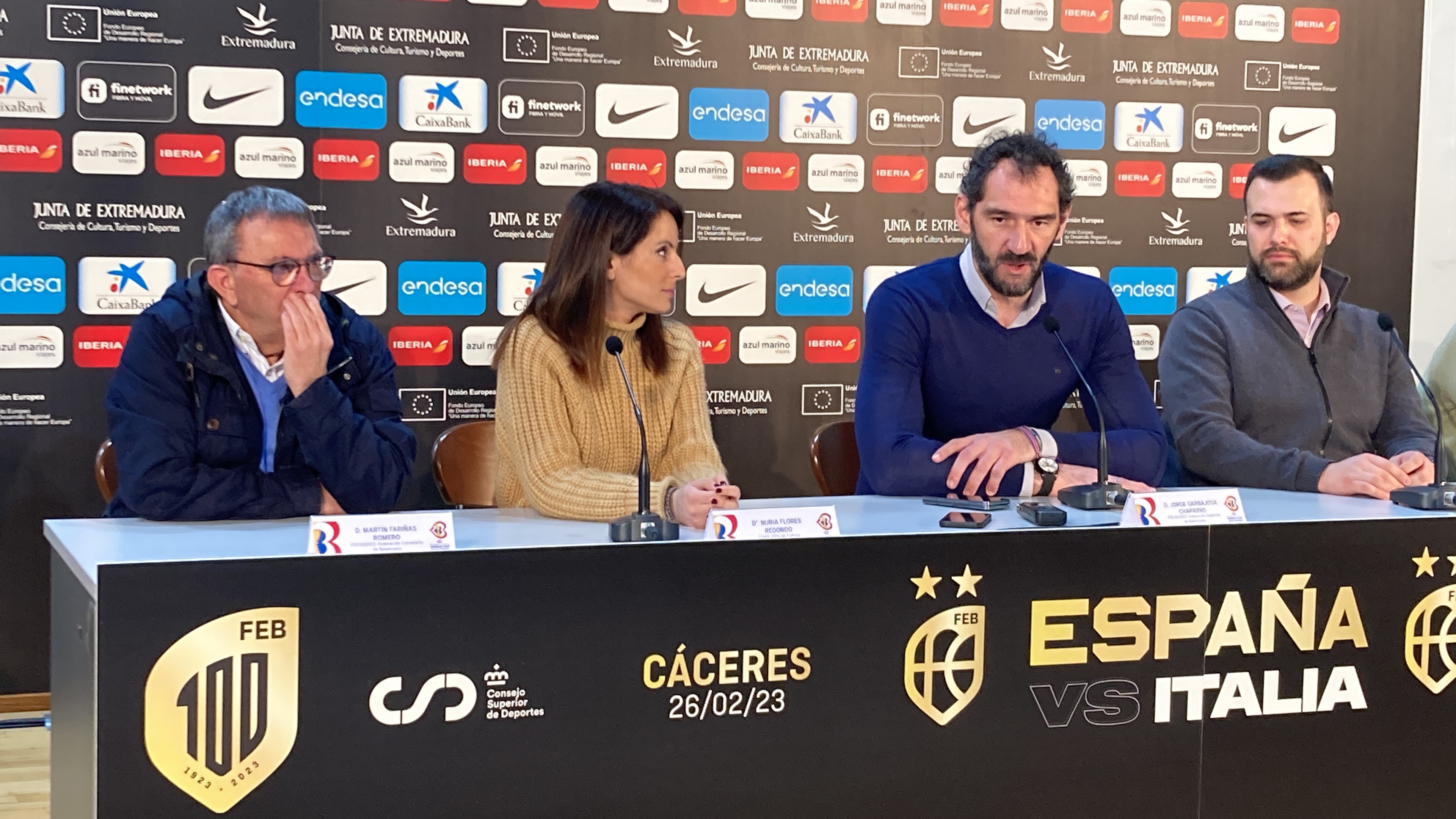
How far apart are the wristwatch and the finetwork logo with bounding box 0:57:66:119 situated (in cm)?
260

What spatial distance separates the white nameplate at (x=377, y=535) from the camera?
1.83 m

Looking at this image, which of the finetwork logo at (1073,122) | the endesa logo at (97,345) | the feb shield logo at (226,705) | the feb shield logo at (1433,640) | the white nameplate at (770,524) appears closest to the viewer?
the feb shield logo at (226,705)

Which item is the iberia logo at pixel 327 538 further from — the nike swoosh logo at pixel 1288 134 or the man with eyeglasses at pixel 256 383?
the nike swoosh logo at pixel 1288 134

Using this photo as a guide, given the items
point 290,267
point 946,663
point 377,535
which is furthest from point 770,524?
point 290,267

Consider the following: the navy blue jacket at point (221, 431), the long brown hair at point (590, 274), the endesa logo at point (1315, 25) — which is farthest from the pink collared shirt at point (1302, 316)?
the navy blue jacket at point (221, 431)

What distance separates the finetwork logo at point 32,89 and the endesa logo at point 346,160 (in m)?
0.63

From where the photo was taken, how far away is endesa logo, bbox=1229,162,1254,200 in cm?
441

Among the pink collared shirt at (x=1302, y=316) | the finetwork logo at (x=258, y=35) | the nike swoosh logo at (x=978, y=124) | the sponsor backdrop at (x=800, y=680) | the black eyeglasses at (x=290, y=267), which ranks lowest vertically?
the sponsor backdrop at (x=800, y=680)

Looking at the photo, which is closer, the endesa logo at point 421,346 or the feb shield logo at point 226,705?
the feb shield logo at point 226,705

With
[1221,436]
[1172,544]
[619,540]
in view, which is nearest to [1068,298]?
[1221,436]

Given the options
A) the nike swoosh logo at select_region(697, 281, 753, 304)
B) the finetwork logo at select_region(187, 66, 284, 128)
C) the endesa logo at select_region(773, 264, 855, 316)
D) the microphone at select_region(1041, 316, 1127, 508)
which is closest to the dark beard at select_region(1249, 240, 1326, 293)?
the microphone at select_region(1041, 316, 1127, 508)

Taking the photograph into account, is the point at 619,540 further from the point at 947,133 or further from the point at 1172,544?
the point at 947,133

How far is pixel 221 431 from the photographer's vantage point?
2438 millimetres

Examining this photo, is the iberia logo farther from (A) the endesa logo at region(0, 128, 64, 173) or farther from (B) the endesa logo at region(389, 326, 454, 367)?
(A) the endesa logo at region(0, 128, 64, 173)
